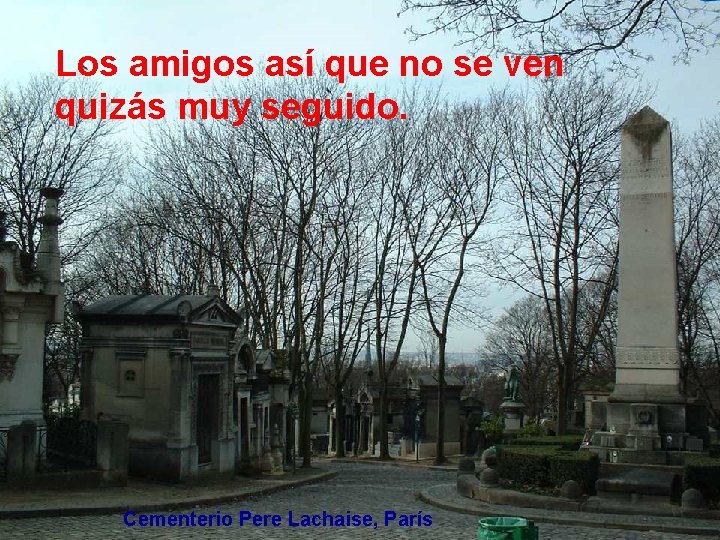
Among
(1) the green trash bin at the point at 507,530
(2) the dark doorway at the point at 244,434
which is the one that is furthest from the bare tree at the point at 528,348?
(1) the green trash bin at the point at 507,530

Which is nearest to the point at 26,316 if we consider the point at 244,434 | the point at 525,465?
the point at 244,434

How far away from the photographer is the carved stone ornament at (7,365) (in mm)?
16828

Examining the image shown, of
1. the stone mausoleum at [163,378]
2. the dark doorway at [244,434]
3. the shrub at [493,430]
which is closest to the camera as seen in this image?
the stone mausoleum at [163,378]

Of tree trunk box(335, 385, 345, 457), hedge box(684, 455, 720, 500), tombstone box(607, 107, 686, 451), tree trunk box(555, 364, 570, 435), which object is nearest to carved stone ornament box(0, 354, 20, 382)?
tombstone box(607, 107, 686, 451)

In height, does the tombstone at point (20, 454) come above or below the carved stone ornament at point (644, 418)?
below

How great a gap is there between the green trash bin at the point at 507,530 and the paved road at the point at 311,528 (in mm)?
4989

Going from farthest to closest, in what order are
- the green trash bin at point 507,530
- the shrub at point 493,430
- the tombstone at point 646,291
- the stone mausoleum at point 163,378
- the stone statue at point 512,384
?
the shrub at point 493,430 → the stone statue at point 512,384 → the stone mausoleum at point 163,378 → the tombstone at point 646,291 → the green trash bin at point 507,530

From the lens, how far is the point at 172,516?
14.1 m

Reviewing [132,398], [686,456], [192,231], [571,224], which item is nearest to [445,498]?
[686,456]

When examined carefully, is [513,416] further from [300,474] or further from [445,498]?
[445,498]

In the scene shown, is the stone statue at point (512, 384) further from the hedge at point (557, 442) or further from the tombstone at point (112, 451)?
the tombstone at point (112, 451)

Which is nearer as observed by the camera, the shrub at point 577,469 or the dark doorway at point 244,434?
the shrub at point 577,469

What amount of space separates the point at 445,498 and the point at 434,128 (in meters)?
17.5

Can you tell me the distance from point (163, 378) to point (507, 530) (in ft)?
43.9
